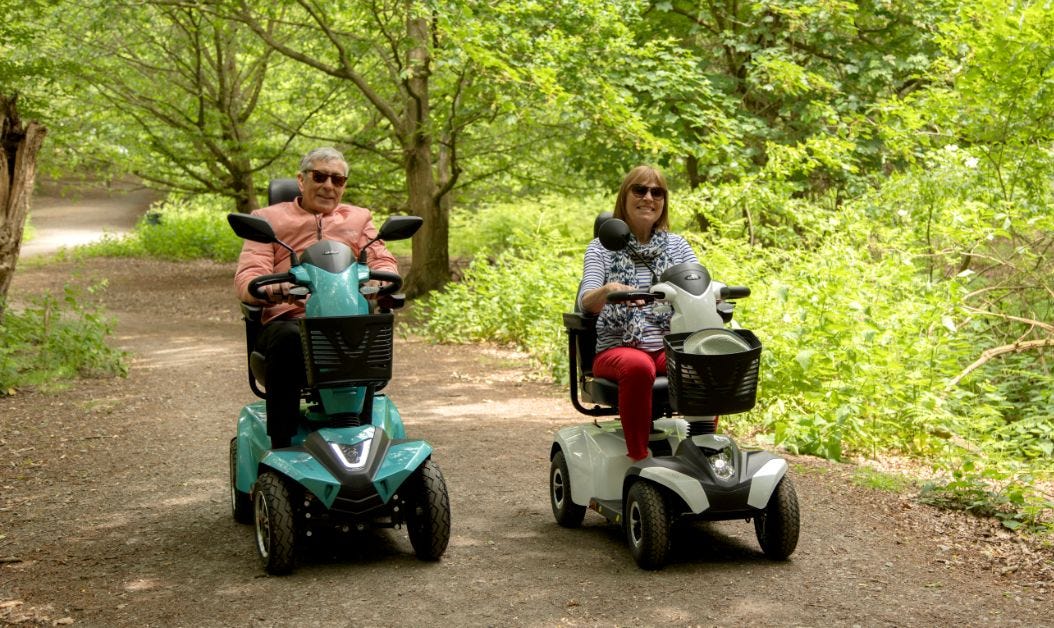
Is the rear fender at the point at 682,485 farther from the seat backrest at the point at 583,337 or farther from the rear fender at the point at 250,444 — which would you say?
the rear fender at the point at 250,444

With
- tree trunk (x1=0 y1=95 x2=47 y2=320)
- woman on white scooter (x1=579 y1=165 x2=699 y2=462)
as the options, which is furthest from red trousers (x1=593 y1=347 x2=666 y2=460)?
tree trunk (x1=0 y1=95 x2=47 y2=320)

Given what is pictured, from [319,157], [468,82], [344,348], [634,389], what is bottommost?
[634,389]

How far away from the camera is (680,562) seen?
14.0ft

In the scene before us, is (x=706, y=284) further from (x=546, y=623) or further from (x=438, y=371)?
(x=438, y=371)

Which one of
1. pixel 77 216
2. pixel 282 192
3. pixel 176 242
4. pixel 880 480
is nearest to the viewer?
pixel 282 192

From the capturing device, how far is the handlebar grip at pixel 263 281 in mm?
4184

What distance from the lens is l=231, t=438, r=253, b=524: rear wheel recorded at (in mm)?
4871

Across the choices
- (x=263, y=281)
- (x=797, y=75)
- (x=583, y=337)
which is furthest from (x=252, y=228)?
(x=797, y=75)

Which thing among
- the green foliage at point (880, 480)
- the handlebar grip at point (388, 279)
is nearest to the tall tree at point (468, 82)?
the green foliage at point (880, 480)

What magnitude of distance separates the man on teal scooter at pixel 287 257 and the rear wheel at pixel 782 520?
5.96 feet

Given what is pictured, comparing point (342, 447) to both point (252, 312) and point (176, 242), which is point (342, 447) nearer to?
point (252, 312)

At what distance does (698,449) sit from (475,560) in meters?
1.02

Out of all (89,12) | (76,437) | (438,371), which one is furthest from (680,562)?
(89,12)

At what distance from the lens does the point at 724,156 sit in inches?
507
